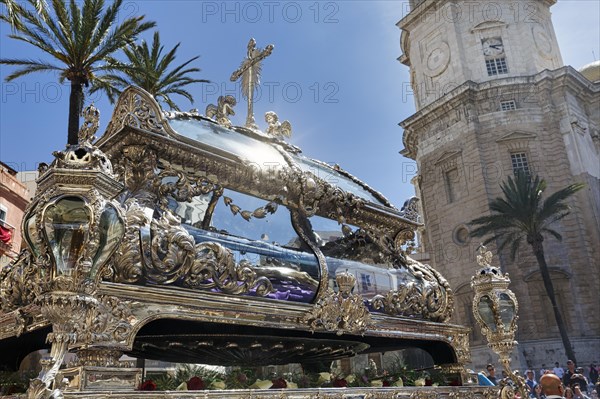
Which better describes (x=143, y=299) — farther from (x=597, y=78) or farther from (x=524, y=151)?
(x=597, y=78)

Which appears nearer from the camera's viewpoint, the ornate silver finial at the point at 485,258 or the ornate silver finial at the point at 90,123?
the ornate silver finial at the point at 90,123

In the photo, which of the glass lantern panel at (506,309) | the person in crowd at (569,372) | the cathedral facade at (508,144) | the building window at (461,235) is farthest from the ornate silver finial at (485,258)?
the building window at (461,235)

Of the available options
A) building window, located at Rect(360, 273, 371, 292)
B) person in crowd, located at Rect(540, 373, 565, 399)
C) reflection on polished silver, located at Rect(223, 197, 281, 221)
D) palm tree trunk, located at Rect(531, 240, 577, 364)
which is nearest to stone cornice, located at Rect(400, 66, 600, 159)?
palm tree trunk, located at Rect(531, 240, 577, 364)

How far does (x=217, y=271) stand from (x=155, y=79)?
17.3 metres

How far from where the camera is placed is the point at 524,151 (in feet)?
114

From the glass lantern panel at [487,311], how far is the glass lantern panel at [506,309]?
10cm

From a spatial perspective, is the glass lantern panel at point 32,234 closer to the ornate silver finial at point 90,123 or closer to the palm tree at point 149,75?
the ornate silver finial at point 90,123

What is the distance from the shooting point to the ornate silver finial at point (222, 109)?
5.53m

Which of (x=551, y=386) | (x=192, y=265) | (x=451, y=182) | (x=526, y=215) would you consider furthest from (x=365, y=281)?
(x=451, y=182)

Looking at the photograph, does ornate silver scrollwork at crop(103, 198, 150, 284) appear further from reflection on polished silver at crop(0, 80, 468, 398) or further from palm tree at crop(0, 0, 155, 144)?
palm tree at crop(0, 0, 155, 144)

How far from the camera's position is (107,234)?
9.23ft

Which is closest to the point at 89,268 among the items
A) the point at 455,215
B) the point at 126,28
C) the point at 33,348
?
the point at 33,348

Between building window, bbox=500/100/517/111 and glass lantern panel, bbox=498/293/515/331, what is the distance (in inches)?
1263

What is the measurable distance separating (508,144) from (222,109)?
32499mm
